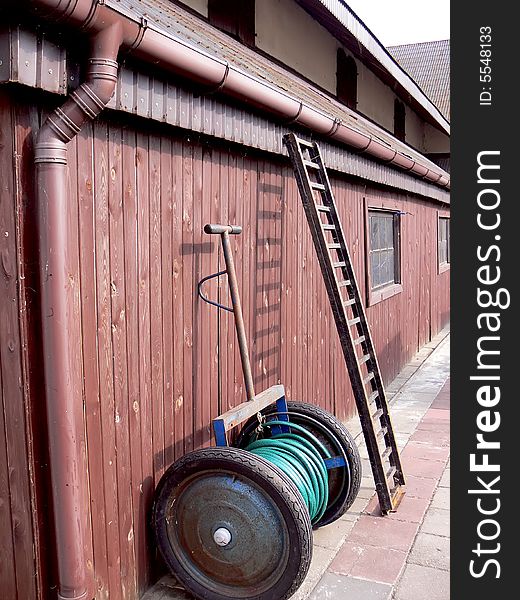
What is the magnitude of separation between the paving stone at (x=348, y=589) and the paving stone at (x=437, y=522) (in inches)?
32.1

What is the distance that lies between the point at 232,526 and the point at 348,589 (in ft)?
2.56

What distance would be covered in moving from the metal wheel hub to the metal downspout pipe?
0.74m

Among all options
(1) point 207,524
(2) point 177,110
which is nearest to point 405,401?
(1) point 207,524

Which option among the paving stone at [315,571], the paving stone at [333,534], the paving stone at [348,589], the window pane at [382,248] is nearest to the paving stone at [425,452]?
the paving stone at [333,534]

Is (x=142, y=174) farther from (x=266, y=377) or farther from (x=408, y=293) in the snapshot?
(x=408, y=293)

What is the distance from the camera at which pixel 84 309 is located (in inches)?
117

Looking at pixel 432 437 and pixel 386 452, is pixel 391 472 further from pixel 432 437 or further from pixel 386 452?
pixel 432 437

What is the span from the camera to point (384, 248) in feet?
28.7

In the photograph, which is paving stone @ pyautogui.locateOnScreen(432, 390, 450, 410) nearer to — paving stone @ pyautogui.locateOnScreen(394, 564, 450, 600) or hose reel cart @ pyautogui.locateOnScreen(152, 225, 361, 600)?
paving stone @ pyautogui.locateOnScreen(394, 564, 450, 600)

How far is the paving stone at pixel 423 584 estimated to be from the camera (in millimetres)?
3453

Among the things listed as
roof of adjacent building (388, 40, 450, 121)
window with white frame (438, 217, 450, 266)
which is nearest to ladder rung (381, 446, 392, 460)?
window with white frame (438, 217, 450, 266)

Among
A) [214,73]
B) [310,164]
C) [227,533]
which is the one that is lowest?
[227,533]

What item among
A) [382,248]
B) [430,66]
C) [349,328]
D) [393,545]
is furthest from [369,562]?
[430,66]

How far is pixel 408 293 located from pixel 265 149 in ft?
20.4
